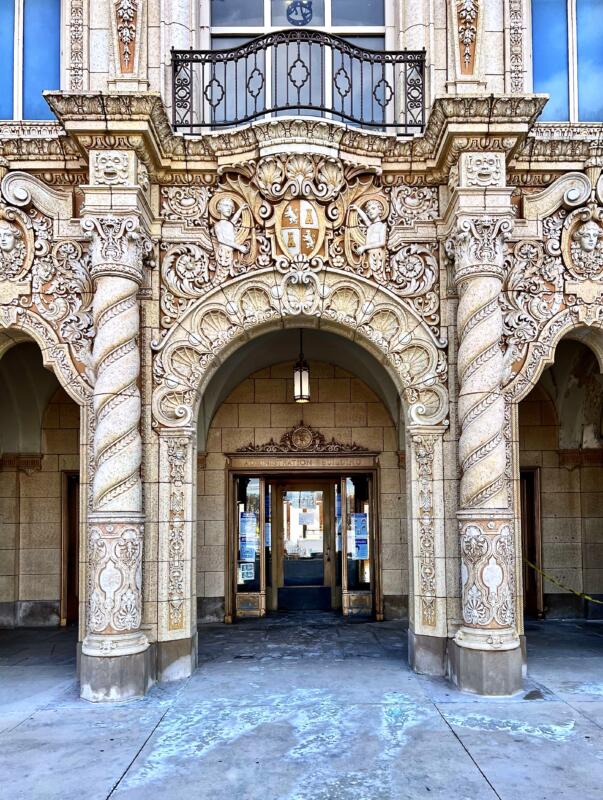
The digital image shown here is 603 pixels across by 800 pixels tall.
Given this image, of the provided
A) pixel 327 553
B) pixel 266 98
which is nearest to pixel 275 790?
pixel 266 98

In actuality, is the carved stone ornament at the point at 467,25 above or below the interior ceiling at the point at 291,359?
above

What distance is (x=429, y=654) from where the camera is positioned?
25.6 feet

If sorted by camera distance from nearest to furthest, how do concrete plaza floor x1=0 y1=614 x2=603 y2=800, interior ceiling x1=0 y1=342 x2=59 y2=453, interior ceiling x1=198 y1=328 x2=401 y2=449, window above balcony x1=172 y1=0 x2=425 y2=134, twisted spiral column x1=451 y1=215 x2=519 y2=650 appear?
concrete plaza floor x1=0 y1=614 x2=603 y2=800
twisted spiral column x1=451 y1=215 x2=519 y2=650
window above balcony x1=172 y1=0 x2=425 y2=134
interior ceiling x1=198 y1=328 x2=401 y2=449
interior ceiling x1=0 y1=342 x2=59 y2=453

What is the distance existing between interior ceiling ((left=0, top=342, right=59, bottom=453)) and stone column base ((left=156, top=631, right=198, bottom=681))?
5.09 metres

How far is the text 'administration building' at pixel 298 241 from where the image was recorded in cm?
738

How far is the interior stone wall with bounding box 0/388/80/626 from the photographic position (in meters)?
11.2

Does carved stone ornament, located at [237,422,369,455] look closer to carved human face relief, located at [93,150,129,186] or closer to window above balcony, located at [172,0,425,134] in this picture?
window above balcony, located at [172,0,425,134]

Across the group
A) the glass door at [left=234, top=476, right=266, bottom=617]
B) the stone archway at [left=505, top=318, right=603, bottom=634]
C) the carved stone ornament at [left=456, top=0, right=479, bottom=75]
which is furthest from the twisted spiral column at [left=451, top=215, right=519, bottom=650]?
the glass door at [left=234, top=476, right=266, bottom=617]

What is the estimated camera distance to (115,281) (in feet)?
24.5

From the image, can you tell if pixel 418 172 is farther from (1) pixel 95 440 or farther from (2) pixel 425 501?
(1) pixel 95 440

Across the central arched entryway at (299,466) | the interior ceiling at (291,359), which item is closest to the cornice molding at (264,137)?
the interior ceiling at (291,359)

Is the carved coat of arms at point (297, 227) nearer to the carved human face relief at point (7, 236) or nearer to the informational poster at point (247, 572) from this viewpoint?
the carved human face relief at point (7, 236)

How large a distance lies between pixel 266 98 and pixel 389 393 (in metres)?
4.70

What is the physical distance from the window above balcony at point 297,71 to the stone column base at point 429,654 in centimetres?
592
